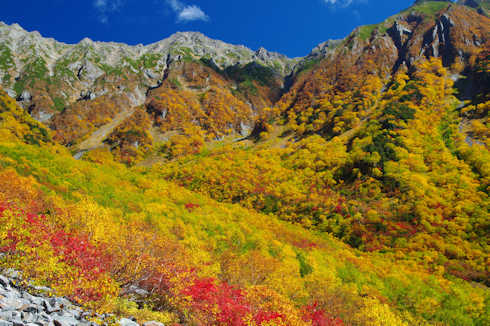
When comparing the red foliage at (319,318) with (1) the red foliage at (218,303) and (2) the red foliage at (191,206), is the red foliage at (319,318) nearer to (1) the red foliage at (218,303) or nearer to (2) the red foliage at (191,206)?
(1) the red foliage at (218,303)

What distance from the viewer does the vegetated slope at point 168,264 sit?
1038 centimetres

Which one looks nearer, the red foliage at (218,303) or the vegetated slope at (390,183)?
the red foliage at (218,303)

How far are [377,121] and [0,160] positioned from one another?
131603 mm

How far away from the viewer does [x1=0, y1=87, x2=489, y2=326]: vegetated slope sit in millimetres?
10375

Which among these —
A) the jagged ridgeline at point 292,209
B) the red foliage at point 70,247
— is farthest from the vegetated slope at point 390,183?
the red foliage at point 70,247

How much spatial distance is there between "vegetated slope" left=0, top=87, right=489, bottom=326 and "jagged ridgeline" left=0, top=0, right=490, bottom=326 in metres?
0.14

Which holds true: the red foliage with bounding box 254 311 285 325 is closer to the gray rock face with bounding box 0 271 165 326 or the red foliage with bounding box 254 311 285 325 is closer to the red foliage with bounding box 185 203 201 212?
the gray rock face with bounding box 0 271 165 326

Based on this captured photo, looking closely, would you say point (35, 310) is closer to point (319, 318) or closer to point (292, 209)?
point (319, 318)

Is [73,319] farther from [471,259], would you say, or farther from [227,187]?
[227,187]

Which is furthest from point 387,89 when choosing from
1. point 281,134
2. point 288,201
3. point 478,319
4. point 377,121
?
point 478,319

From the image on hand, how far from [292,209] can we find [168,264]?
66.6 meters

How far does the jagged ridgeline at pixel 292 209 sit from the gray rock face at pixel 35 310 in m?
0.50

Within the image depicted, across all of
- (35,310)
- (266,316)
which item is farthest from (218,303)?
(35,310)

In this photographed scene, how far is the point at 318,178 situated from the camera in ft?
296
